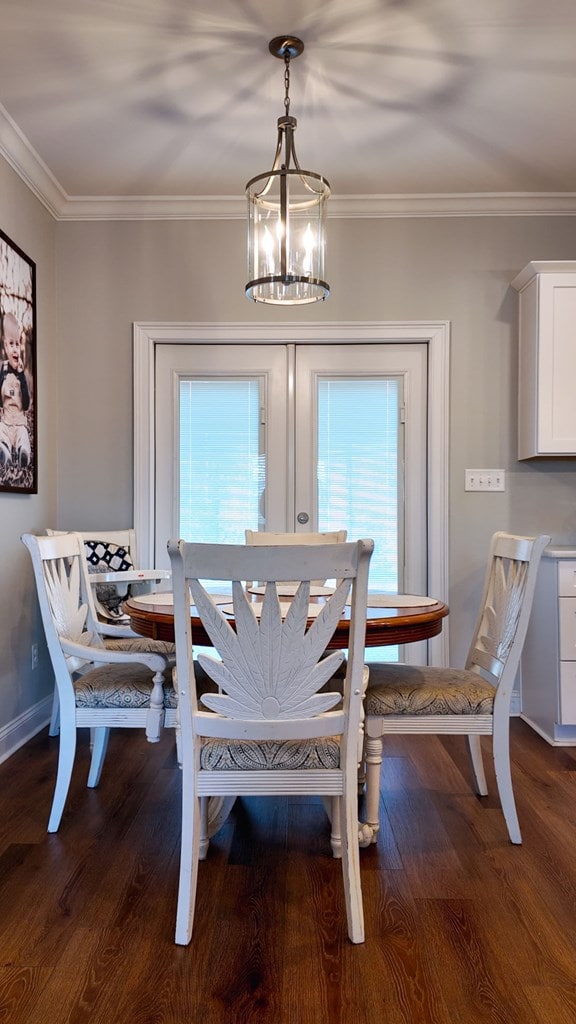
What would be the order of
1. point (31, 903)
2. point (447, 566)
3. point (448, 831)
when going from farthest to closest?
point (447, 566) < point (448, 831) < point (31, 903)

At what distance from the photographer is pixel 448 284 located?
3.45 metres

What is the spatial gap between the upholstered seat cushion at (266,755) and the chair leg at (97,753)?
929 millimetres

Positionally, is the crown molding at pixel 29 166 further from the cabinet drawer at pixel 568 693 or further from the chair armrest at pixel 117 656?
the cabinet drawer at pixel 568 693

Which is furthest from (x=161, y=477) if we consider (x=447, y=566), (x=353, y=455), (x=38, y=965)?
(x=38, y=965)

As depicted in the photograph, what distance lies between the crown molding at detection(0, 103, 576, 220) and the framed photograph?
0.53m

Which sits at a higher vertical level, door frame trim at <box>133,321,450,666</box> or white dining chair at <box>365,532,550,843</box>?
door frame trim at <box>133,321,450,666</box>

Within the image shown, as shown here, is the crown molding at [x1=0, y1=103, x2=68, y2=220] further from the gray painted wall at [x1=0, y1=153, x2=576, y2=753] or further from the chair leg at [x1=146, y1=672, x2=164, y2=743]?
the chair leg at [x1=146, y1=672, x2=164, y2=743]

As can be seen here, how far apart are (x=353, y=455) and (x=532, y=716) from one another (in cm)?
154

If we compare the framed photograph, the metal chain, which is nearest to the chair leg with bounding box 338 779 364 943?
the framed photograph

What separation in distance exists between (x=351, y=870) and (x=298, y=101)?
2.65 meters

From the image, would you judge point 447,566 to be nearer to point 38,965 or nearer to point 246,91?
point 246,91


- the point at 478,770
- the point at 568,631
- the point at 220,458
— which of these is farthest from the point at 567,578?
the point at 220,458

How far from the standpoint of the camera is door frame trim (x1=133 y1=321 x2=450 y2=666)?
11.2 feet

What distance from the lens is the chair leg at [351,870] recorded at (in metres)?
1.49
